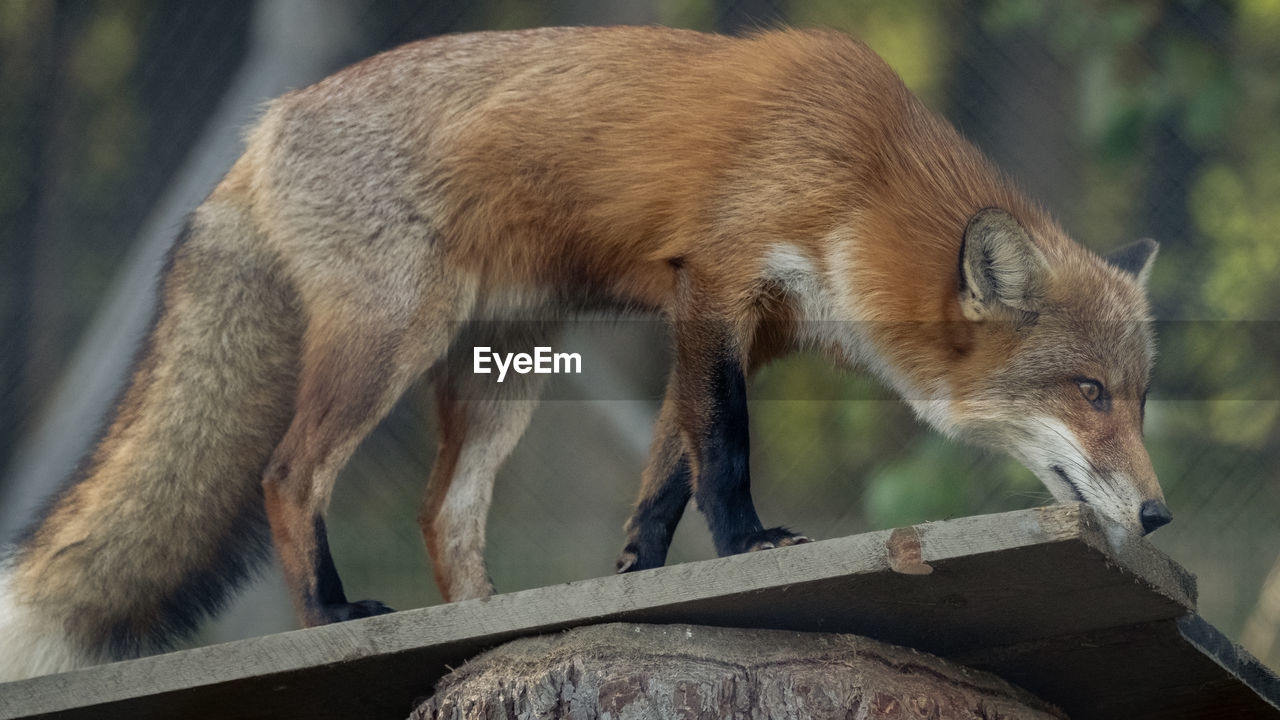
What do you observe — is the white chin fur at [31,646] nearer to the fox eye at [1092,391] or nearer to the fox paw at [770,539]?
the fox paw at [770,539]

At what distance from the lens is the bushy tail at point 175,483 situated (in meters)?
2.07

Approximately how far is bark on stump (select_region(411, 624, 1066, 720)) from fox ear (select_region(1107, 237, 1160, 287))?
1127 mm

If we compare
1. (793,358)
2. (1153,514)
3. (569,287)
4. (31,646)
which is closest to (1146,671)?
(1153,514)

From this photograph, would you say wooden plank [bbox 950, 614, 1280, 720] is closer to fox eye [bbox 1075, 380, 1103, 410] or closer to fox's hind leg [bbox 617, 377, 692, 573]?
fox eye [bbox 1075, 380, 1103, 410]

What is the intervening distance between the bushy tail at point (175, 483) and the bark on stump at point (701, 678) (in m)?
0.86

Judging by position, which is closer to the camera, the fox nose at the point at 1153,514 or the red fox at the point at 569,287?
the fox nose at the point at 1153,514

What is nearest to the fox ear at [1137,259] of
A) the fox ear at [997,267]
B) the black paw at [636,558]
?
the fox ear at [997,267]

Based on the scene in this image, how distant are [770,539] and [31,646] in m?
1.29

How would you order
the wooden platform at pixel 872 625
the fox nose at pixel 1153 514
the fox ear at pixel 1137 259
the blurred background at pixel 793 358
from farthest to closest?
1. the blurred background at pixel 793 358
2. the fox ear at pixel 1137 259
3. the fox nose at pixel 1153 514
4. the wooden platform at pixel 872 625

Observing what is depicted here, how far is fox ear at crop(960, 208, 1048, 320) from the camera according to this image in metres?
1.97

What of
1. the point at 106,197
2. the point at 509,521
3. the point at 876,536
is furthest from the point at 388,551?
the point at 876,536

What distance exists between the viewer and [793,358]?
3.00 meters

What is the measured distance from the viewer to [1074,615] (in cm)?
142

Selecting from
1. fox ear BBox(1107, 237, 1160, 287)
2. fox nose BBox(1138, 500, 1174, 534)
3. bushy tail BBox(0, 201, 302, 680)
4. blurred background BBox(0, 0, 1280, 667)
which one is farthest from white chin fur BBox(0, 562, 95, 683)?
fox ear BBox(1107, 237, 1160, 287)
